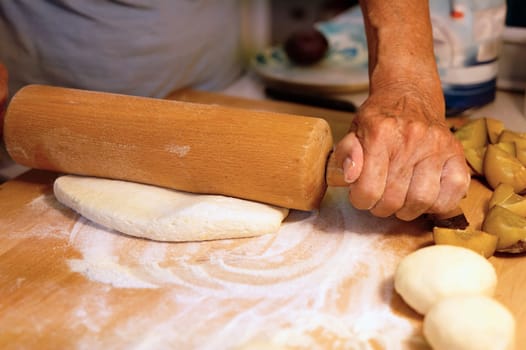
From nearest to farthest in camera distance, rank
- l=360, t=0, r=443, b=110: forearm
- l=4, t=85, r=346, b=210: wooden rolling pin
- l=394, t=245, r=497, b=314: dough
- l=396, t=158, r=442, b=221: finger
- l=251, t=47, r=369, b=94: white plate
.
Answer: l=394, t=245, r=497, b=314: dough < l=396, t=158, r=442, b=221: finger < l=4, t=85, r=346, b=210: wooden rolling pin < l=360, t=0, r=443, b=110: forearm < l=251, t=47, r=369, b=94: white plate

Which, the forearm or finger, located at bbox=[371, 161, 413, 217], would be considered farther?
the forearm

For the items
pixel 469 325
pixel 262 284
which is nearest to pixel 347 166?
pixel 262 284

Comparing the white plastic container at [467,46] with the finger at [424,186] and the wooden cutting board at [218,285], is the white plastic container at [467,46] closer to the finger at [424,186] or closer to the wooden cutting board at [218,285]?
the wooden cutting board at [218,285]

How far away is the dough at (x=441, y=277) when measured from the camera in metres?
1.06

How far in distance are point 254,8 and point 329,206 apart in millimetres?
1423

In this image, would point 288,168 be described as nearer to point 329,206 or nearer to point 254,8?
point 329,206

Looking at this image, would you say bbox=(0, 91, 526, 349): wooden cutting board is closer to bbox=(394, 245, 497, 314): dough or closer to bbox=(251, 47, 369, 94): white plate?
bbox=(394, 245, 497, 314): dough

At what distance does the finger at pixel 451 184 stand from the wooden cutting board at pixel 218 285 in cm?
12

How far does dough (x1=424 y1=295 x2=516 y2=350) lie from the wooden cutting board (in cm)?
7

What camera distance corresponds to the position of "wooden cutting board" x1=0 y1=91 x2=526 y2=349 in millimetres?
1072

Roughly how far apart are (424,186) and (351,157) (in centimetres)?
15

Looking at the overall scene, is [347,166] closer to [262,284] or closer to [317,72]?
[262,284]

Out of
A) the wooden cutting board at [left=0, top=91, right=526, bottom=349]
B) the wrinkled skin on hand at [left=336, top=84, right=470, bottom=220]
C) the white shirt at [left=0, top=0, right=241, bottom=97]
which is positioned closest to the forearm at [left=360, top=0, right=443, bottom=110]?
the wrinkled skin on hand at [left=336, top=84, right=470, bottom=220]

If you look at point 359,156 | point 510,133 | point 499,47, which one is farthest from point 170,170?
point 499,47
